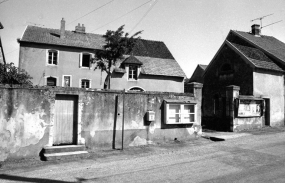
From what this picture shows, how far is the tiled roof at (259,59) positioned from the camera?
16.7 m

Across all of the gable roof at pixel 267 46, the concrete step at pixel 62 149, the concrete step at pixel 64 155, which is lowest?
the concrete step at pixel 64 155

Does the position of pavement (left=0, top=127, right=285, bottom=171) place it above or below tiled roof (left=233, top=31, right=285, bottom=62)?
below

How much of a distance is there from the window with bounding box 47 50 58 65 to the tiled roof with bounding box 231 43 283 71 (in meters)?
17.2

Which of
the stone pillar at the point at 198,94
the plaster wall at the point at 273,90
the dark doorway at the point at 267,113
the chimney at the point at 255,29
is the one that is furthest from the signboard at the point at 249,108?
the chimney at the point at 255,29

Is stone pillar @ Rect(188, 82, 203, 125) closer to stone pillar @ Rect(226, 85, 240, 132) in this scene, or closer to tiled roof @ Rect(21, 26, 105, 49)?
stone pillar @ Rect(226, 85, 240, 132)

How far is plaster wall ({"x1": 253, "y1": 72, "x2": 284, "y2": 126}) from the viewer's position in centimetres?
1633

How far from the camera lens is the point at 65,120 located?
332 inches

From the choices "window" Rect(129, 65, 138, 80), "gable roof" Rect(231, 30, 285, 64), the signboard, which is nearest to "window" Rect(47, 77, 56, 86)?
"window" Rect(129, 65, 138, 80)

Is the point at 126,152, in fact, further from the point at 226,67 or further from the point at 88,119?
the point at 226,67

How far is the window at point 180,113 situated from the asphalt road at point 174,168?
65.5 inches

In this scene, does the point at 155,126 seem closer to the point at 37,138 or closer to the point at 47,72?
the point at 37,138

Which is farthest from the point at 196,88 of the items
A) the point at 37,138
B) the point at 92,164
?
the point at 37,138

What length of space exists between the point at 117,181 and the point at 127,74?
17667mm

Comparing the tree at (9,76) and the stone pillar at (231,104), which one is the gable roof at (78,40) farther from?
the stone pillar at (231,104)
